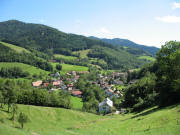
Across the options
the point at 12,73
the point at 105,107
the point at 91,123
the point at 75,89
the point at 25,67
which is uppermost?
the point at 25,67

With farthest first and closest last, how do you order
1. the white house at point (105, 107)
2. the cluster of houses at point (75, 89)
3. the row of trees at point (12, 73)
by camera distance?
the row of trees at point (12, 73), the cluster of houses at point (75, 89), the white house at point (105, 107)

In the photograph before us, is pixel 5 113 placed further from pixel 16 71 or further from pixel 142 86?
pixel 16 71

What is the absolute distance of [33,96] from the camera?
204 ft

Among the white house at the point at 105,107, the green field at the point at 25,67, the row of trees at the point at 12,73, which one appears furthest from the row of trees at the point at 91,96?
the row of trees at the point at 12,73

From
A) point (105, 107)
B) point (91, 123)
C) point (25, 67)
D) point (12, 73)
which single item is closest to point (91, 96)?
point (105, 107)

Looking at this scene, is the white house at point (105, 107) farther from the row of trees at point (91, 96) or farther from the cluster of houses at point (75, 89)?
the row of trees at point (91, 96)

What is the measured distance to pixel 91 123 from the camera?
151ft

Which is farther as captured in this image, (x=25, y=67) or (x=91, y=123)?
(x=25, y=67)

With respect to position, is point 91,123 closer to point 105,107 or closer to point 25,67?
point 105,107

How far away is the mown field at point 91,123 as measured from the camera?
75.6 ft

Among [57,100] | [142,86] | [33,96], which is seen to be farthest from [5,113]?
[142,86]

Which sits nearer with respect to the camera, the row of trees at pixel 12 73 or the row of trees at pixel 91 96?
the row of trees at pixel 91 96

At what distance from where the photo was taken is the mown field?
75.6ft

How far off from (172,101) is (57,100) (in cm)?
4381
